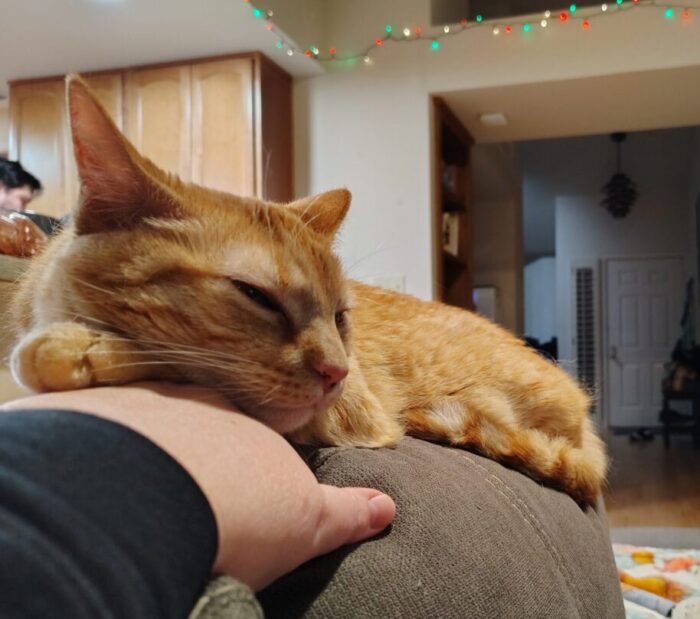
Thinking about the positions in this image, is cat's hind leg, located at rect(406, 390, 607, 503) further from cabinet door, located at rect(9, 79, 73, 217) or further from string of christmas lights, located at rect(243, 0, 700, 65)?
cabinet door, located at rect(9, 79, 73, 217)

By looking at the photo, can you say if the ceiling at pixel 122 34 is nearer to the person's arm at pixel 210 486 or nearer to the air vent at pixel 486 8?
the air vent at pixel 486 8

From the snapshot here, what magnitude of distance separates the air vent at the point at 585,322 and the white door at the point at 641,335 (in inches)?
7.4

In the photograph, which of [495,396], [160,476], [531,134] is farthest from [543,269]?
[160,476]

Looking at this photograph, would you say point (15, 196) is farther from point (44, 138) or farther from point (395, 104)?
point (395, 104)

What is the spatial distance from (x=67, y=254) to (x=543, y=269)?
11.7 m

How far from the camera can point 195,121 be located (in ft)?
11.6

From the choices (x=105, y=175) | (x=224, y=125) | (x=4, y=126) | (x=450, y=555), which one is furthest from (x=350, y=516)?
(x=4, y=126)

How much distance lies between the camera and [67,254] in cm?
66

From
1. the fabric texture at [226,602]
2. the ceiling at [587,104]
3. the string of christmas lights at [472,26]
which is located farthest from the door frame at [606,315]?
the fabric texture at [226,602]

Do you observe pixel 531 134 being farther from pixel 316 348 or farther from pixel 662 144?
pixel 662 144

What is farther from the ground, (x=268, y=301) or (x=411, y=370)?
(x=268, y=301)

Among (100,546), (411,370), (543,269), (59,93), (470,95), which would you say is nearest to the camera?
(100,546)

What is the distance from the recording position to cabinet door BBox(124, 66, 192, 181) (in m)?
3.54

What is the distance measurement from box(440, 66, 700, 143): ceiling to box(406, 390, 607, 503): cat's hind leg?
2578 mm
